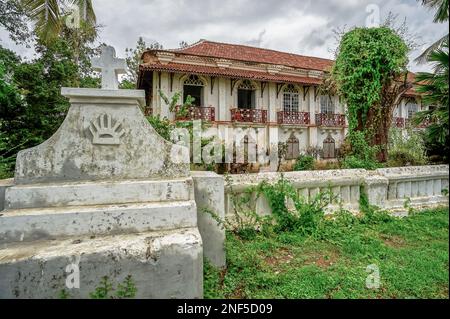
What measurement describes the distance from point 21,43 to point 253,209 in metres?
15.1

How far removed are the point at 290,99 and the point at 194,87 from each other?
23.4 ft

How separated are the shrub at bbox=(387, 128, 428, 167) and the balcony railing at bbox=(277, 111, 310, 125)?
31.6 ft

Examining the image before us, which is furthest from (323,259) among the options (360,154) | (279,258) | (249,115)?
(249,115)

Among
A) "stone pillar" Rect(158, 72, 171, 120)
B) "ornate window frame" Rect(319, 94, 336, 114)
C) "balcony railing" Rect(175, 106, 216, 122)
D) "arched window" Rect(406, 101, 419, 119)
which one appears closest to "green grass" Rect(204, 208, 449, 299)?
"balcony railing" Rect(175, 106, 216, 122)

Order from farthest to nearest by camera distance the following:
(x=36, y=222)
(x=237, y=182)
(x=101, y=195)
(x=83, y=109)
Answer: (x=237, y=182) → (x=83, y=109) → (x=101, y=195) → (x=36, y=222)

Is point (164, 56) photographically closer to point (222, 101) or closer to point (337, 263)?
point (222, 101)

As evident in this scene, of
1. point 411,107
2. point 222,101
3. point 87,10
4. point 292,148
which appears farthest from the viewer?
point 411,107

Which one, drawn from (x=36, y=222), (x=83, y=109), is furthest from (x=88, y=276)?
(x=83, y=109)

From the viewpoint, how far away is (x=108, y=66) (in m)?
2.85

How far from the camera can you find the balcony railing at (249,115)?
15.3 m

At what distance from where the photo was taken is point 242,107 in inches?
664

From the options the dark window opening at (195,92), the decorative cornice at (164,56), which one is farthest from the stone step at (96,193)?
the dark window opening at (195,92)
